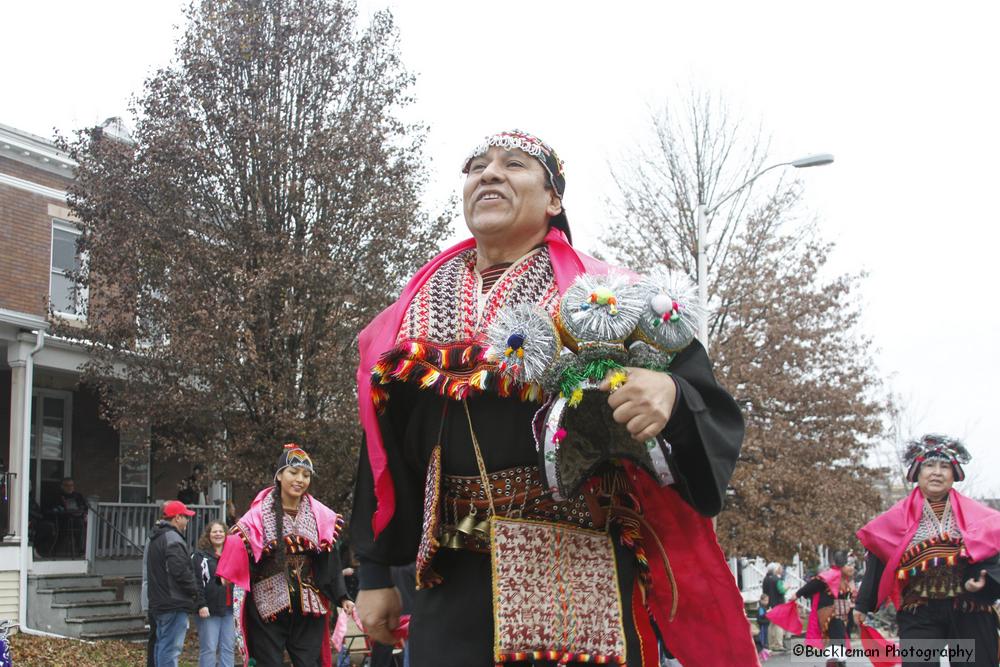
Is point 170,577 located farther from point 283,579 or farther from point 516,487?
point 516,487

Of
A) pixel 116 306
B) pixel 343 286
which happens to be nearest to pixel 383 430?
pixel 343 286

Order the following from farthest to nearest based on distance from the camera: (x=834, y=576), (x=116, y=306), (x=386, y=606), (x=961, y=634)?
(x=116, y=306) < (x=834, y=576) < (x=961, y=634) < (x=386, y=606)


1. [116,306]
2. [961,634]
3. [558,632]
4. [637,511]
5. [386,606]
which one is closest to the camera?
[558,632]

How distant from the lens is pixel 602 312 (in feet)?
8.68

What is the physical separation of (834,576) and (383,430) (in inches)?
493

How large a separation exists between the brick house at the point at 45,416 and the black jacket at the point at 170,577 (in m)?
5.06

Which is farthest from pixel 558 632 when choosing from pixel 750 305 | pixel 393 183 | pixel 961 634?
pixel 750 305

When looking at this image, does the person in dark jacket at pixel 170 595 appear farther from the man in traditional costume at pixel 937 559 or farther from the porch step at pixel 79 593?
the man in traditional costume at pixel 937 559

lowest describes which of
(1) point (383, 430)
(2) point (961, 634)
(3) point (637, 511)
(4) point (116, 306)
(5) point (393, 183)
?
(2) point (961, 634)

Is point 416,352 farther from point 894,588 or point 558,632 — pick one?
point 894,588

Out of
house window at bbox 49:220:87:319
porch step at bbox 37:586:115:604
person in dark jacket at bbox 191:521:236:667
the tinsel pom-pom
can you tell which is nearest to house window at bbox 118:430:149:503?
house window at bbox 49:220:87:319

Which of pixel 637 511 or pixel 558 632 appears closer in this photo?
pixel 558 632

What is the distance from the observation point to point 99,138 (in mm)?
16062

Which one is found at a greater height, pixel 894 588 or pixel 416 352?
pixel 416 352
